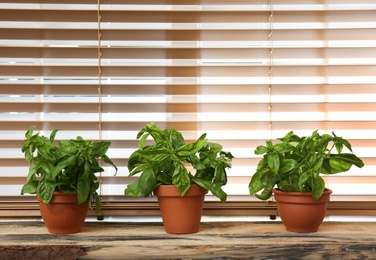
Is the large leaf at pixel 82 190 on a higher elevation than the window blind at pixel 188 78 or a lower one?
lower

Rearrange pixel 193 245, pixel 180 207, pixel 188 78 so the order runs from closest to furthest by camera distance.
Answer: pixel 193 245 → pixel 180 207 → pixel 188 78

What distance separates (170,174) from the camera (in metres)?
1.56

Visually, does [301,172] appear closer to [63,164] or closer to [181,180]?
[181,180]

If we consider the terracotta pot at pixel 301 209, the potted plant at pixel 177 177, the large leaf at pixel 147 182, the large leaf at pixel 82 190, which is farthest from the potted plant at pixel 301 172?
the large leaf at pixel 82 190

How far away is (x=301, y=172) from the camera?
5.10 feet

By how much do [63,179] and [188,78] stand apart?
56 centimetres

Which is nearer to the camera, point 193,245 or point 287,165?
point 193,245

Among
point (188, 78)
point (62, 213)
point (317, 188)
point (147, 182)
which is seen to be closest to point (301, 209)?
point (317, 188)

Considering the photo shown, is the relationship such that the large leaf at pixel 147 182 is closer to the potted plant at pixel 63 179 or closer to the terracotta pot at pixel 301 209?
the potted plant at pixel 63 179

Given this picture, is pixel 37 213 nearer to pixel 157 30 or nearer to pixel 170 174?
pixel 170 174

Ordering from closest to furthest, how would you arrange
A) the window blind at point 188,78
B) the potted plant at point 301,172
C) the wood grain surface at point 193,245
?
the wood grain surface at point 193,245 < the potted plant at point 301,172 < the window blind at point 188,78

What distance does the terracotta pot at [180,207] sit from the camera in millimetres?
1531

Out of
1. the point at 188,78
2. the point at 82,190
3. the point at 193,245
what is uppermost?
the point at 188,78

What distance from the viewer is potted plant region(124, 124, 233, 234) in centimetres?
152
